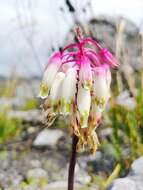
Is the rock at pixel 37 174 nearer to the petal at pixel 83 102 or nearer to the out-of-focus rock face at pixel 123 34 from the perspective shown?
the petal at pixel 83 102

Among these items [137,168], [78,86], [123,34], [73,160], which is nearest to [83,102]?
[78,86]

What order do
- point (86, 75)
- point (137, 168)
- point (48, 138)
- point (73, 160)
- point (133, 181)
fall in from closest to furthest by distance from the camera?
1. point (86, 75)
2. point (73, 160)
3. point (133, 181)
4. point (137, 168)
5. point (48, 138)

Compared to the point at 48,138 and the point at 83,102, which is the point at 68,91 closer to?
the point at 83,102

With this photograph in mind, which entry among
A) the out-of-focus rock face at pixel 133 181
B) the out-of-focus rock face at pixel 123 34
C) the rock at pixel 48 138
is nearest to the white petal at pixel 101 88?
the out-of-focus rock face at pixel 133 181

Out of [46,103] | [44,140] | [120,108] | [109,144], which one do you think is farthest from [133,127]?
[46,103]

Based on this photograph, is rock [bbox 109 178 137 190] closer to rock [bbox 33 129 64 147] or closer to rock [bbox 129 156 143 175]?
rock [bbox 129 156 143 175]

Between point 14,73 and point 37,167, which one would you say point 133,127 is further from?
point 14,73
